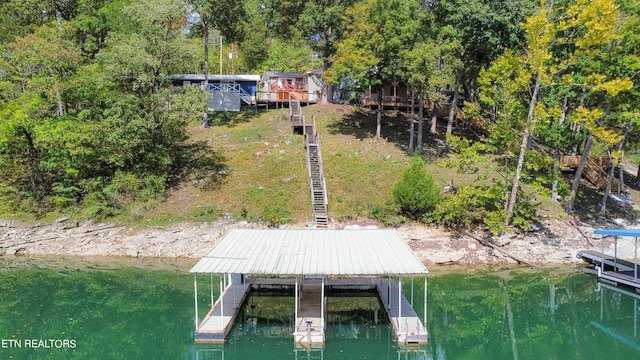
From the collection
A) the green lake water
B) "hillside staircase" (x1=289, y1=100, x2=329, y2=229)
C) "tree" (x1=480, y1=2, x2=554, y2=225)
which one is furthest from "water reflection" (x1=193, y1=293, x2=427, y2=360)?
"tree" (x1=480, y1=2, x2=554, y2=225)

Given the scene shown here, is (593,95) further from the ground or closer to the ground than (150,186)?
further from the ground

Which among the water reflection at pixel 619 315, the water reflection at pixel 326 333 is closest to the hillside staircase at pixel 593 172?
the water reflection at pixel 619 315

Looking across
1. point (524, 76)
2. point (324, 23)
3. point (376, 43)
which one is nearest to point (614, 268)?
point (524, 76)

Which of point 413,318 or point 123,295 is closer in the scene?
point 413,318

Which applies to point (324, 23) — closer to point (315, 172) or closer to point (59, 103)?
point (315, 172)

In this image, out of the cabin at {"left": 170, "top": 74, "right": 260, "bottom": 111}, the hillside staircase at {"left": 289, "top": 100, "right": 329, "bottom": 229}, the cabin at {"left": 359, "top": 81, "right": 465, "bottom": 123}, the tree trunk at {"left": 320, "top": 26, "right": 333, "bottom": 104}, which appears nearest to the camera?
the hillside staircase at {"left": 289, "top": 100, "right": 329, "bottom": 229}

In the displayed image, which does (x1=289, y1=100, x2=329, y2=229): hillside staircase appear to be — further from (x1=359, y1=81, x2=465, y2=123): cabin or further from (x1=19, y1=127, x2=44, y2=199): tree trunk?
(x1=19, y1=127, x2=44, y2=199): tree trunk

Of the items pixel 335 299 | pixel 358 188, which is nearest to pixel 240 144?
pixel 358 188

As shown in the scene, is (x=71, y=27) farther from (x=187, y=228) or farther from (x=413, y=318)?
(x=413, y=318)
